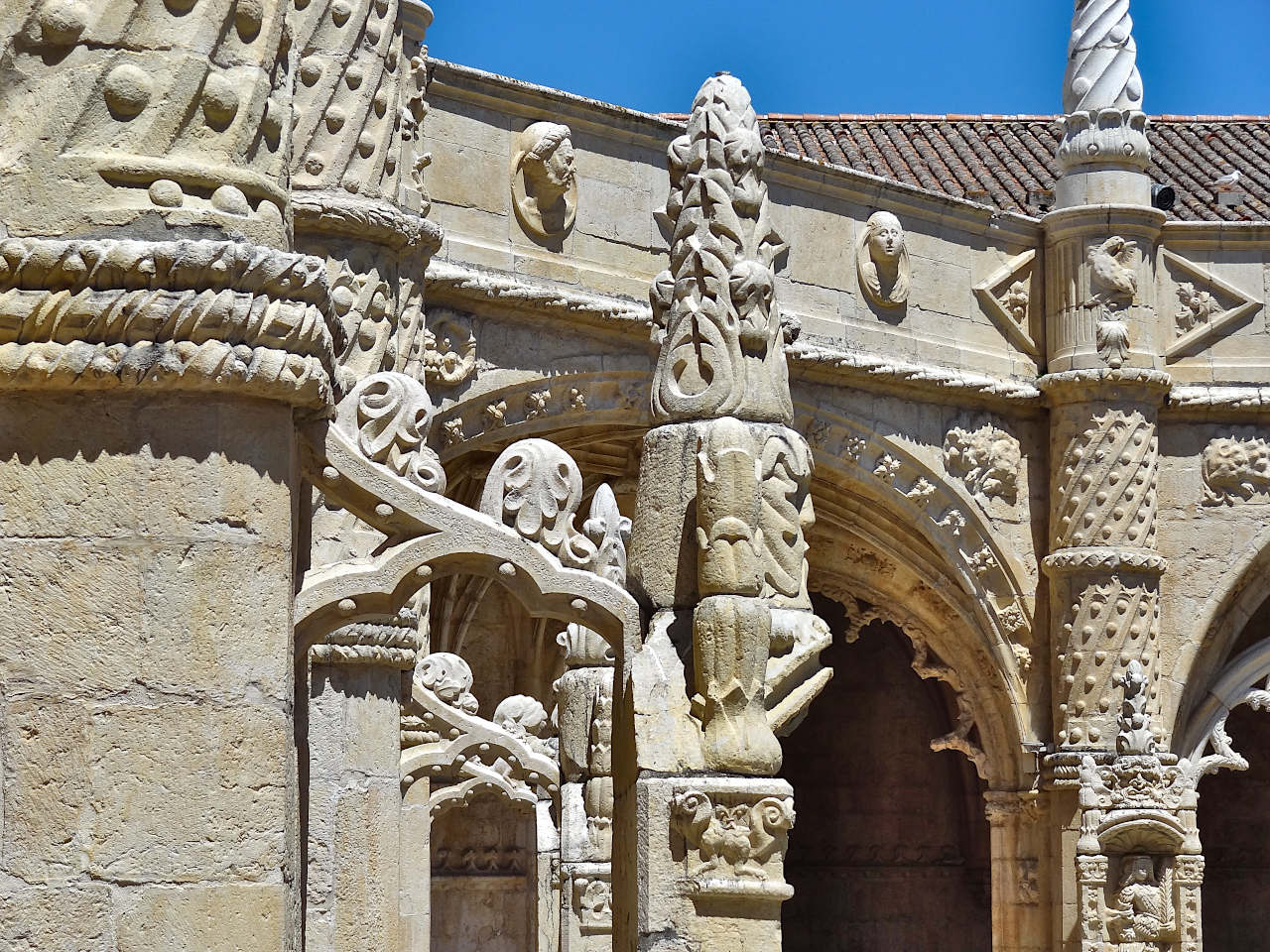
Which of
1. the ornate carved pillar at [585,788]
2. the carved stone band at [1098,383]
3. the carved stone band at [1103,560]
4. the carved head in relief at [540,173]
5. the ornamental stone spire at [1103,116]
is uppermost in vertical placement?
the ornamental stone spire at [1103,116]

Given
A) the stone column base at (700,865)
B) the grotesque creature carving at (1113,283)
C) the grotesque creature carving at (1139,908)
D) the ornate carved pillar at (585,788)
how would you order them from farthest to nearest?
the grotesque creature carving at (1113,283) < the grotesque creature carving at (1139,908) < the ornate carved pillar at (585,788) < the stone column base at (700,865)

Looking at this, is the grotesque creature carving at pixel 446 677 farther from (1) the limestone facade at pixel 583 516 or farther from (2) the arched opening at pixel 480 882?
(2) the arched opening at pixel 480 882

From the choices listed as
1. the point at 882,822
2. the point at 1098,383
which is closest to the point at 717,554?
the point at 1098,383

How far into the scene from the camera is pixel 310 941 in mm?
6965

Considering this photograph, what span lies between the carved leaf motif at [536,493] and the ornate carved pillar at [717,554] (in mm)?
567

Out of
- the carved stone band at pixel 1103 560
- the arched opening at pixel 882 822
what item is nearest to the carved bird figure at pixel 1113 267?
the carved stone band at pixel 1103 560

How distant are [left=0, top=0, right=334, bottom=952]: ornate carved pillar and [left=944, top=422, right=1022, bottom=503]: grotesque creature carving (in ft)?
36.8

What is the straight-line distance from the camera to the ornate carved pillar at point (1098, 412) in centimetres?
1464

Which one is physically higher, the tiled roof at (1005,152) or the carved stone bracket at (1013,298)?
the tiled roof at (1005,152)

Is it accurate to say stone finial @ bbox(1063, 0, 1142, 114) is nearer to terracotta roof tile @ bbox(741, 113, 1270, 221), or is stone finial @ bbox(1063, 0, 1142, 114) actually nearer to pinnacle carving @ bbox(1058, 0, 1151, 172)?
pinnacle carving @ bbox(1058, 0, 1151, 172)

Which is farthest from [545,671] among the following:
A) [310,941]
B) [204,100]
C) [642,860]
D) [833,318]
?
[204,100]

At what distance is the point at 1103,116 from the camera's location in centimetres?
1516

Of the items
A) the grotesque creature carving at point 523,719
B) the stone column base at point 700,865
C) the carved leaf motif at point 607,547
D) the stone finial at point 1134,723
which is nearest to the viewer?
the carved leaf motif at point 607,547

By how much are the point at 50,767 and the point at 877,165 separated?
15335mm
